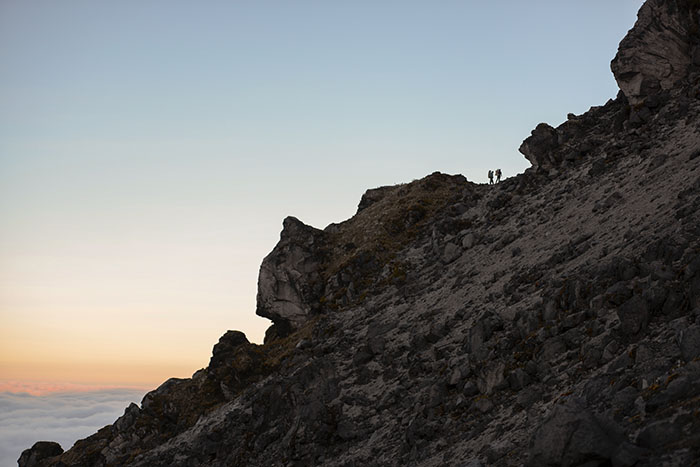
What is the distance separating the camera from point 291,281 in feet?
205

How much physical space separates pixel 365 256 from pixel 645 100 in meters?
26.3

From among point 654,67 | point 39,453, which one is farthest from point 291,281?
point 654,67

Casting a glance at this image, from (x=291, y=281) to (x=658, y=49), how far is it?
1423 inches

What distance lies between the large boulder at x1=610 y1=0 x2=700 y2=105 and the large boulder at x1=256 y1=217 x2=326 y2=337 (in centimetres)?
3099

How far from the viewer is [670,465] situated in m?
16.4

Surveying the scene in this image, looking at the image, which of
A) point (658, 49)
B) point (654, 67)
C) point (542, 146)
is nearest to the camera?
point (658, 49)

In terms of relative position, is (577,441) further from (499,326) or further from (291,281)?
(291,281)

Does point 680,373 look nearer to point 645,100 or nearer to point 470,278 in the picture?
point 470,278

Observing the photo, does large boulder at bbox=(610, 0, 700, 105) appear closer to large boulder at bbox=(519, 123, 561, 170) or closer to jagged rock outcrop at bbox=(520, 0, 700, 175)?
jagged rock outcrop at bbox=(520, 0, 700, 175)

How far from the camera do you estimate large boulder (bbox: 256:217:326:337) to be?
60969 millimetres

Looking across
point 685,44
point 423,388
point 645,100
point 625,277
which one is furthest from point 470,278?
point 685,44

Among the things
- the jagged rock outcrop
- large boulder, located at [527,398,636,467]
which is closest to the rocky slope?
large boulder, located at [527,398,636,467]

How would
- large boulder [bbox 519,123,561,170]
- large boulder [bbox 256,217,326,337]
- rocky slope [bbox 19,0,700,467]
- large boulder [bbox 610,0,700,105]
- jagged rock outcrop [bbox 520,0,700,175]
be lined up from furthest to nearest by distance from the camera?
large boulder [bbox 256,217,326,337] < large boulder [bbox 519,123,561,170] < large boulder [bbox 610,0,700,105] < jagged rock outcrop [bbox 520,0,700,175] < rocky slope [bbox 19,0,700,467]

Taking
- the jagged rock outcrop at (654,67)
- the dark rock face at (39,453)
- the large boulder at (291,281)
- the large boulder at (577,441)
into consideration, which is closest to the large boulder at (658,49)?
the jagged rock outcrop at (654,67)
